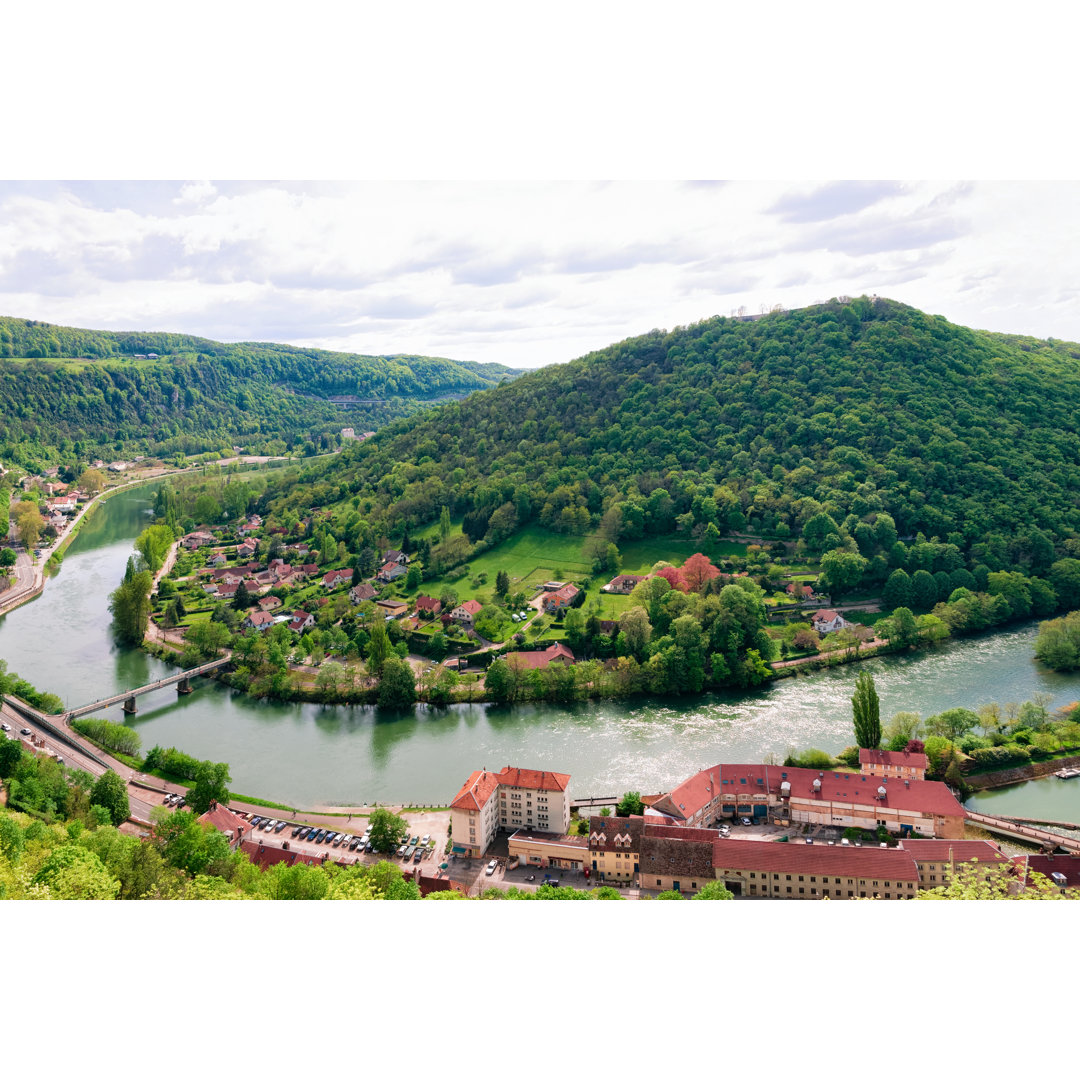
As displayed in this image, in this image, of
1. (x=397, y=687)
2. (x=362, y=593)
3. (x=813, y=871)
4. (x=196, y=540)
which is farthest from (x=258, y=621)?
(x=813, y=871)

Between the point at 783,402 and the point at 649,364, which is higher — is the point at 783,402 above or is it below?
below

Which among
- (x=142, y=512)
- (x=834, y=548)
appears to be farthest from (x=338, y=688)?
(x=142, y=512)

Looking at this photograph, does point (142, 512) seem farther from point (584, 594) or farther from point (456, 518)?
point (584, 594)

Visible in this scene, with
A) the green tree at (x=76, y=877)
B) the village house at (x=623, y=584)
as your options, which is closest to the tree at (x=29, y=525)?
the village house at (x=623, y=584)

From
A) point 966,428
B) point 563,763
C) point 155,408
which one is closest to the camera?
point 563,763

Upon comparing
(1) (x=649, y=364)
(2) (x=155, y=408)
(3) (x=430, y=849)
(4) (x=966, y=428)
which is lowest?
(3) (x=430, y=849)

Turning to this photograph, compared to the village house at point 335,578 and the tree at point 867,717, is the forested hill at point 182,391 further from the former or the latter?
the tree at point 867,717

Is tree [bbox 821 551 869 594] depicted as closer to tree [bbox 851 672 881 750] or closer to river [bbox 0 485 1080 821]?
river [bbox 0 485 1080 821]

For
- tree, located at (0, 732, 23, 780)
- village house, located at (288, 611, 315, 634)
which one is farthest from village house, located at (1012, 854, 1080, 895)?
village house, located at (288, 611, 315, 634)
